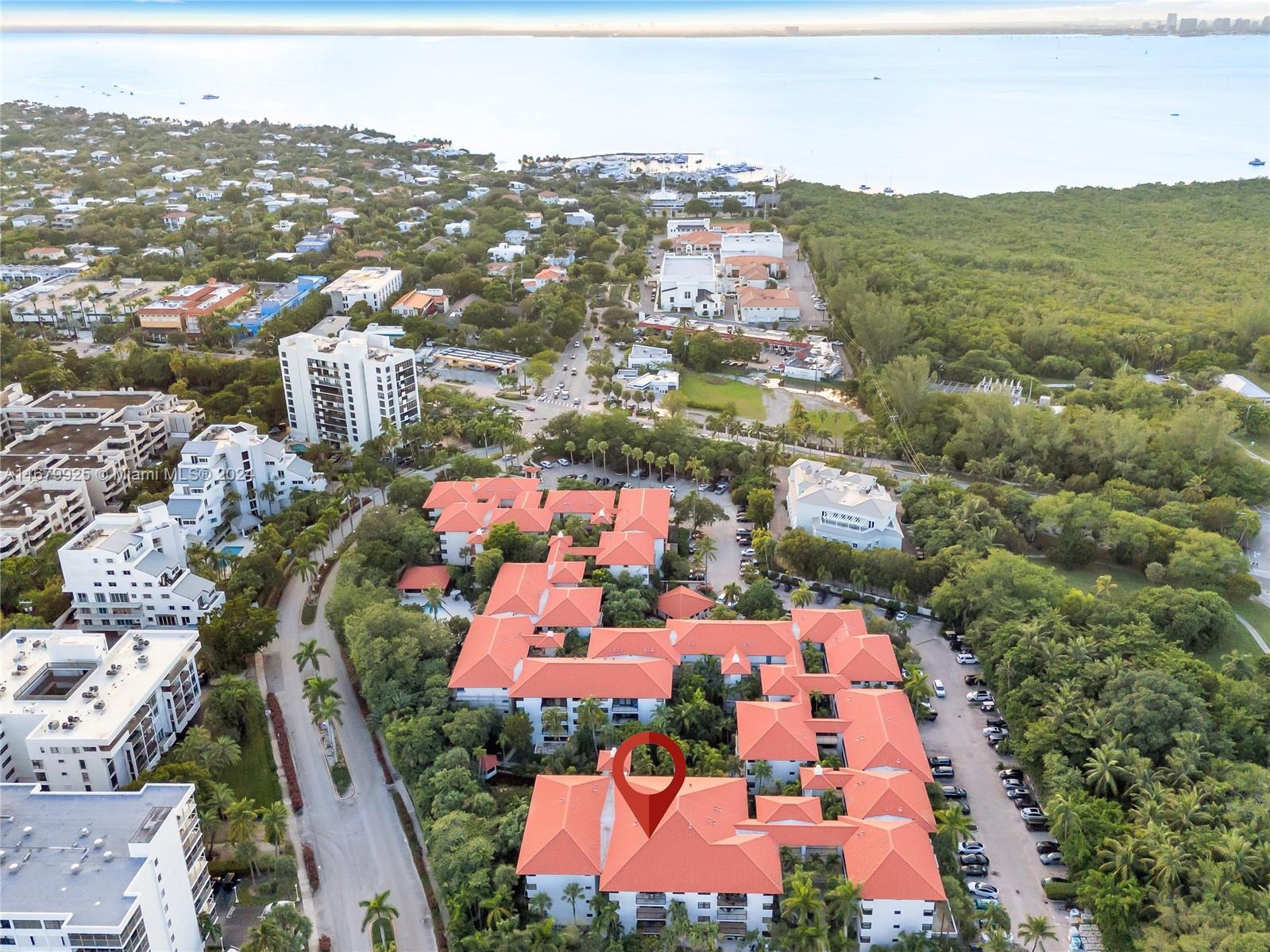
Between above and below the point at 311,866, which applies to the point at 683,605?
above

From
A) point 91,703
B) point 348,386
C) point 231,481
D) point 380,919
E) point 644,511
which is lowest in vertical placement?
point 380,919

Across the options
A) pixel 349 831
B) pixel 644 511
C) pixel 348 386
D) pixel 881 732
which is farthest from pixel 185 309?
pixel 881 732

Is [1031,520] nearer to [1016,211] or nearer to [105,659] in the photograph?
[105,659]

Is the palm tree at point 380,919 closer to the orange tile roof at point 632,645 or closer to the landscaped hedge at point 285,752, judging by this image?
the landscaped hedge at point 285,752

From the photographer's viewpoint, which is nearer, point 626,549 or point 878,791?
point 878,791

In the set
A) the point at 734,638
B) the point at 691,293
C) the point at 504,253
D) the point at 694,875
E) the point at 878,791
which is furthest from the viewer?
the point at 504,253

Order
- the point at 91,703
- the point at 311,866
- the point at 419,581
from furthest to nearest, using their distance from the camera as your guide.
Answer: the point at 419,581, the point at 91,703, the point at 311,866

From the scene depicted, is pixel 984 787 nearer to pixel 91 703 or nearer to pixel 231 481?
pixel 91 703
